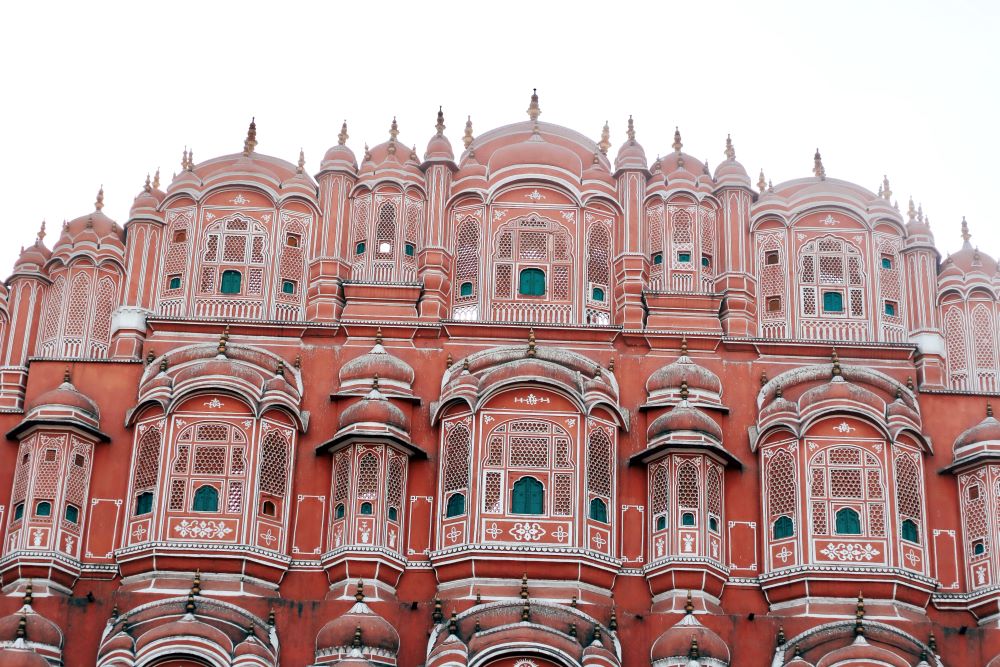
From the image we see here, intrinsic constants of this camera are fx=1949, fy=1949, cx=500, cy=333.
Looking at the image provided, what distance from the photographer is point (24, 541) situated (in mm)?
35250

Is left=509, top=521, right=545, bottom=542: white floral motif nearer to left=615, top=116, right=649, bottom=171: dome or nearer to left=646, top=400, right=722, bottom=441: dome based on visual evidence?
left=646, top=400, right=722, bottom=441: dome

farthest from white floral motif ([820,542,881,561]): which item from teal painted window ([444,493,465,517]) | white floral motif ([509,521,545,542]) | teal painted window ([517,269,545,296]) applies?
teal painted window ([517,269,545,296])

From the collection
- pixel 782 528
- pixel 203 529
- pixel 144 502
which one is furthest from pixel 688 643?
pixel 144 502

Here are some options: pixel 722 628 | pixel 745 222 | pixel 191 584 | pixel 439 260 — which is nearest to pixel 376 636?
pixel 191 584

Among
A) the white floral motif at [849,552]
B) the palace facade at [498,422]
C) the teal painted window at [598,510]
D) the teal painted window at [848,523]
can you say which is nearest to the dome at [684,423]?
the palace facade at [498,422]

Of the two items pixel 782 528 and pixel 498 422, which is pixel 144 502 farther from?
pixel 782 528

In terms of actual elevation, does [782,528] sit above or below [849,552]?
above

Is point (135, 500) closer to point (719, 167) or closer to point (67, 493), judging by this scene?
point (67, 493)

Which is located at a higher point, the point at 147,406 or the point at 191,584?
the point at 147,406

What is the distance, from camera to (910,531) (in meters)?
35.8

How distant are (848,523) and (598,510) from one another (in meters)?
4.54

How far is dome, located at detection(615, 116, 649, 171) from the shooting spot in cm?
4028

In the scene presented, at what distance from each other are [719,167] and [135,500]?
14.0 metres

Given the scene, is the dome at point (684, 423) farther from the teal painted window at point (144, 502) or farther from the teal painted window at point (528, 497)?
the teal painted window at point (144, 502)
